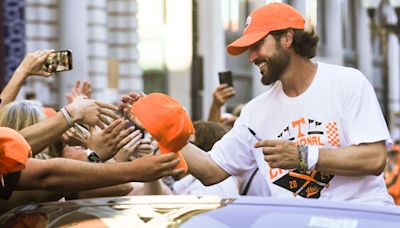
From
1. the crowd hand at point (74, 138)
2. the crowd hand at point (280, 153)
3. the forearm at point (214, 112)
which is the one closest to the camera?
the crowd hand at point (280, 153)

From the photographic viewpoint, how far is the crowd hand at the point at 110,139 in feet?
17.1

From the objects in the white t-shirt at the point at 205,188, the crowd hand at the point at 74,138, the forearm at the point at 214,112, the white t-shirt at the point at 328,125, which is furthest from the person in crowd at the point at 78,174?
the forearm at the point at 214,112

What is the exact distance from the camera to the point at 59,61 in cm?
623

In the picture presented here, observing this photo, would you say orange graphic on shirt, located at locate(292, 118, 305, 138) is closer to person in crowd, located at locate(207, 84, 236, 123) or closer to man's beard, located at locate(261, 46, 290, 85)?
man's beard, located at locate(261, 46, 290, 85)

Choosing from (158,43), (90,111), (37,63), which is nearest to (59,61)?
(37,63)

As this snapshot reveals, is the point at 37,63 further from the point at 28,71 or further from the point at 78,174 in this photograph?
the point at 78,174

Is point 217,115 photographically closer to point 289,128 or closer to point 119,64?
point 289,128

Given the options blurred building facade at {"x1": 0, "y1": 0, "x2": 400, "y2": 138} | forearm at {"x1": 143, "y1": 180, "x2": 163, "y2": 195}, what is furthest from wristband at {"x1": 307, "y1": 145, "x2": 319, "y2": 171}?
blurred building facade at {"x1": 0, "y1": 0, "x2": 400, "y2": 138}

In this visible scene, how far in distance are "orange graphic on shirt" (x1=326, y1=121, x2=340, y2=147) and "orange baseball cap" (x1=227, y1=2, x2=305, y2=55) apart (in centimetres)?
55

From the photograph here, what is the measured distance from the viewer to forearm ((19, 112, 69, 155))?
16.9 ft

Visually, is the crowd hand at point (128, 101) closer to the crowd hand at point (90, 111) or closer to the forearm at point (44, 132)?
the crowd hand at point (90, 111)

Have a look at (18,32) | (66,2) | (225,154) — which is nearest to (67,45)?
(66,2)

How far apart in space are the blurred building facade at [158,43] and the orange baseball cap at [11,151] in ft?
36.5

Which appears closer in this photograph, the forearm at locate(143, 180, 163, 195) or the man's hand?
the man's hand
